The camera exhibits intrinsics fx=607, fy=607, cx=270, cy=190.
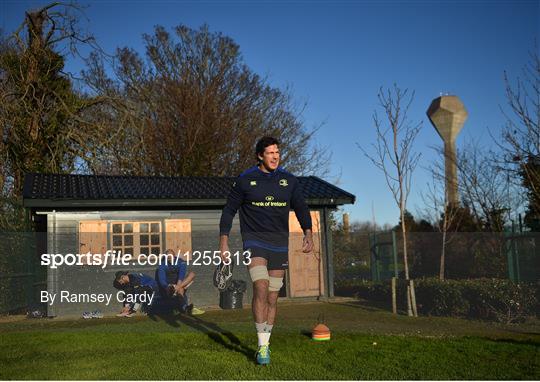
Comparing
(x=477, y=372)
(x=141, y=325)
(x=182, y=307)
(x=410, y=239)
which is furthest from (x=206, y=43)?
(x=477, y=372)

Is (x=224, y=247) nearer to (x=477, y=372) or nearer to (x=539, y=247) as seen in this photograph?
(x=477, y=372)

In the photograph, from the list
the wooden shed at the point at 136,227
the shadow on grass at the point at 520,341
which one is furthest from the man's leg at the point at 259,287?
the wooden shed at the point at 136,227

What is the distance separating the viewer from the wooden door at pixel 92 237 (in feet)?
43.8

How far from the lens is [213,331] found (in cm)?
786

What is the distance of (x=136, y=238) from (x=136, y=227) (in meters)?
0.25

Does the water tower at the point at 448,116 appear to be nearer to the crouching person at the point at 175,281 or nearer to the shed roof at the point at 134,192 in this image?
the shed roof at the point at 134,192

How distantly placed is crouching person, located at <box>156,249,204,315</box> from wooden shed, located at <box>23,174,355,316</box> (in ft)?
1.68

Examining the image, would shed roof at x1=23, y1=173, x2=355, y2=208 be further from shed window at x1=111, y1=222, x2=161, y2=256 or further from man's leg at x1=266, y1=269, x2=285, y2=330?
man's leg at x1=266, y1=269, x2=285, y2=330

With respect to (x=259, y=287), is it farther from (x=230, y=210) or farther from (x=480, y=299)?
(x=480, y=299)

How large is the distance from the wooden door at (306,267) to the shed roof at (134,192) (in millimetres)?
879

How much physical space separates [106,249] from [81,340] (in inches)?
247

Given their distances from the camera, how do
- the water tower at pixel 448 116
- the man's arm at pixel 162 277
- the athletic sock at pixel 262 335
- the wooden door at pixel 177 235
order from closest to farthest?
the athletic sock at pixel 262 335
the man's arm at pixel 162 277
the wooden door at pixel 177 235
the water tower at pixel 448 116

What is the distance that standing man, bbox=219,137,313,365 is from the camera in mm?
5789

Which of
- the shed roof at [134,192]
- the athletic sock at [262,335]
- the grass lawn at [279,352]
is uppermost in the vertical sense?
the shed roof at [134,192]
